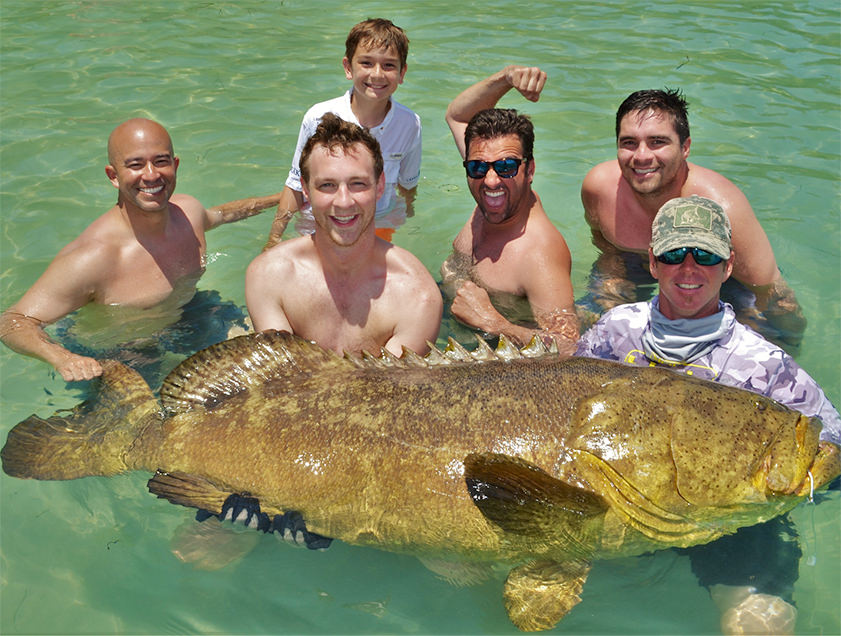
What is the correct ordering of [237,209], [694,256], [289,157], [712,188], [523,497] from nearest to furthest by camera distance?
[523,497] < [694,256] < [712,188] < [237,209] < [289,157]

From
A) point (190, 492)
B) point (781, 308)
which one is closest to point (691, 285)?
point (781, 308)

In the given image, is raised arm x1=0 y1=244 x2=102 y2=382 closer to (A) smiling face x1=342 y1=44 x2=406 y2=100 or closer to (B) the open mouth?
(B) the open mouth

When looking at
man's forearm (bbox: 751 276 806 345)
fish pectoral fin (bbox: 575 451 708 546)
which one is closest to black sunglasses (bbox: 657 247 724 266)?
fish pectoral fin (bbox: 575 451 708 546)

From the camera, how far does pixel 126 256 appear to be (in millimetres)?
5328

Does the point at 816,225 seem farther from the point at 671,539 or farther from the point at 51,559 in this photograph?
the point at 51,559

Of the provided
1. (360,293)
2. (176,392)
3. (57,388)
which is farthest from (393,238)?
(176,392)

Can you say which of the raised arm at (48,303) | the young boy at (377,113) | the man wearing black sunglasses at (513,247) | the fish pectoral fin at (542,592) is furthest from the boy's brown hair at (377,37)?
the fish pectoral fin at (542,592)

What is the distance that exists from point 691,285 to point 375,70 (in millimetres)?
3150

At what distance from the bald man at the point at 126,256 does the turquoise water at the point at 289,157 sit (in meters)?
0.70

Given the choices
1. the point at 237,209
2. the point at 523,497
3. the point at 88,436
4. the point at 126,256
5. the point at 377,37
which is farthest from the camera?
the point at 237,209

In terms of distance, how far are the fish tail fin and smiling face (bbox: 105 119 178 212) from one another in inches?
55.7

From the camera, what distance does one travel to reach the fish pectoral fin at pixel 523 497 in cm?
329

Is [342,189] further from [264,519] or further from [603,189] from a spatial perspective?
[603,189]

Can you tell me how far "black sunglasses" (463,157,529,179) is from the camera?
16.9ft
